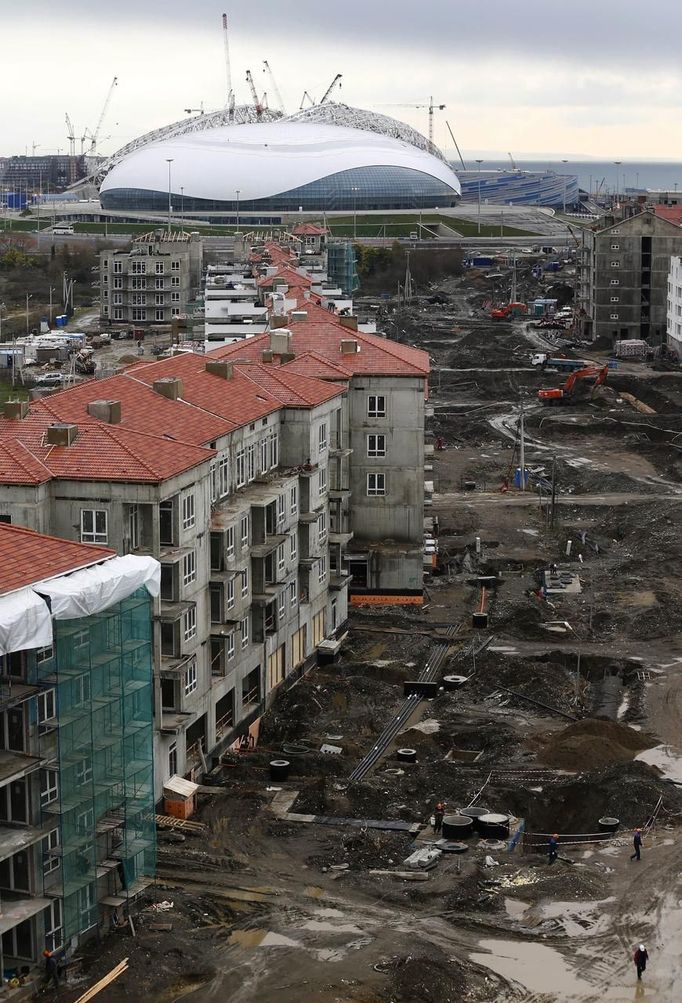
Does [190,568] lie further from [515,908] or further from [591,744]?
[515,908]

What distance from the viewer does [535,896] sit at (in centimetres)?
2712

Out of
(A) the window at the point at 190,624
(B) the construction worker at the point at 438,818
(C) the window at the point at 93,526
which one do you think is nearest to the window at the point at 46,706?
(C) the window at the point at 93,526

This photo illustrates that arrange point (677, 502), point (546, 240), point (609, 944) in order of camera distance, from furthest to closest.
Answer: point (546, 240) < point (677, 502) < point (609, 944)

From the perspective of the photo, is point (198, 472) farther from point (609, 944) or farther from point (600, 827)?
point (609, 944)

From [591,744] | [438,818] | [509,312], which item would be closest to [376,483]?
[591,744]

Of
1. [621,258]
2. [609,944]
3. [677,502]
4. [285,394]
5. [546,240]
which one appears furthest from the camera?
[546,240]

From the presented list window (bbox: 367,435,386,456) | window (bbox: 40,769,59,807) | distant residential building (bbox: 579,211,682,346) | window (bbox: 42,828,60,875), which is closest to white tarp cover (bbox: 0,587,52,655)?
window (bbox: 40,769,59,807)

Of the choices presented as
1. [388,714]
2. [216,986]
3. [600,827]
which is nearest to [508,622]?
[388,714]

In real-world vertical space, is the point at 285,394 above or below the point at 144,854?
above

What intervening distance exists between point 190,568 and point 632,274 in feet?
263

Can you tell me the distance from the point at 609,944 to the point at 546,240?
555 feet

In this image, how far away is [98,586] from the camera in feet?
79.3

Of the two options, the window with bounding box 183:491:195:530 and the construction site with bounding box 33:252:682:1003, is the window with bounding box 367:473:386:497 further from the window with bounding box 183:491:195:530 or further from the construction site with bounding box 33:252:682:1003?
the window with bounding box 183:491:195:530

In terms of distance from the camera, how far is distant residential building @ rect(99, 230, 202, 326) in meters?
119
